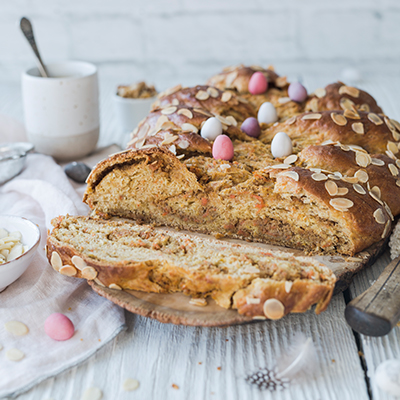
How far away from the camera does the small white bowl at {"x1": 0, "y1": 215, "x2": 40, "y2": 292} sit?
219 cm

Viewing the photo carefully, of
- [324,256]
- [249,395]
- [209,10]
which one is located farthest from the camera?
[209,10]

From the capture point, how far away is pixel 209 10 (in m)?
6.23

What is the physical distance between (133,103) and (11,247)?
1.99 meters

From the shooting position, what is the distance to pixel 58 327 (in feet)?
6.66

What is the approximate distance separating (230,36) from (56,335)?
17.4 ft

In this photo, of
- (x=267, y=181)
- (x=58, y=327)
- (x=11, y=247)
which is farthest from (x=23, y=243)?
(x=267, y=181)

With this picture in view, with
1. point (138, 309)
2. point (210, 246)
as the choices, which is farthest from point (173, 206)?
point (138, 309)

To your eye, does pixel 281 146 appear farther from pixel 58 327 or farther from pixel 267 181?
pixel 58 327

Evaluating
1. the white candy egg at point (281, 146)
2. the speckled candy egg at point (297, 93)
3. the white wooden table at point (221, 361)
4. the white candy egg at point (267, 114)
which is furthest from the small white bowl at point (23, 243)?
the speckled candy egg at point (297, 93)

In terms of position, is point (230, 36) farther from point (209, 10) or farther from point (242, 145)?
point (242, 145)

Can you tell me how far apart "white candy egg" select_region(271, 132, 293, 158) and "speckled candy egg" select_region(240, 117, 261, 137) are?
10.1 inches

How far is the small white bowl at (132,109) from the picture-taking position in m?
4.05

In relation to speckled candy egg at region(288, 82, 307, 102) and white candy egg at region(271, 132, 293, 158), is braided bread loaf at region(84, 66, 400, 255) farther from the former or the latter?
speckled candy egg at region(288, 82, 307, 102)

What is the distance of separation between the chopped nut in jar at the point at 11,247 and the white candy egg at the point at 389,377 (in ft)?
5.51
